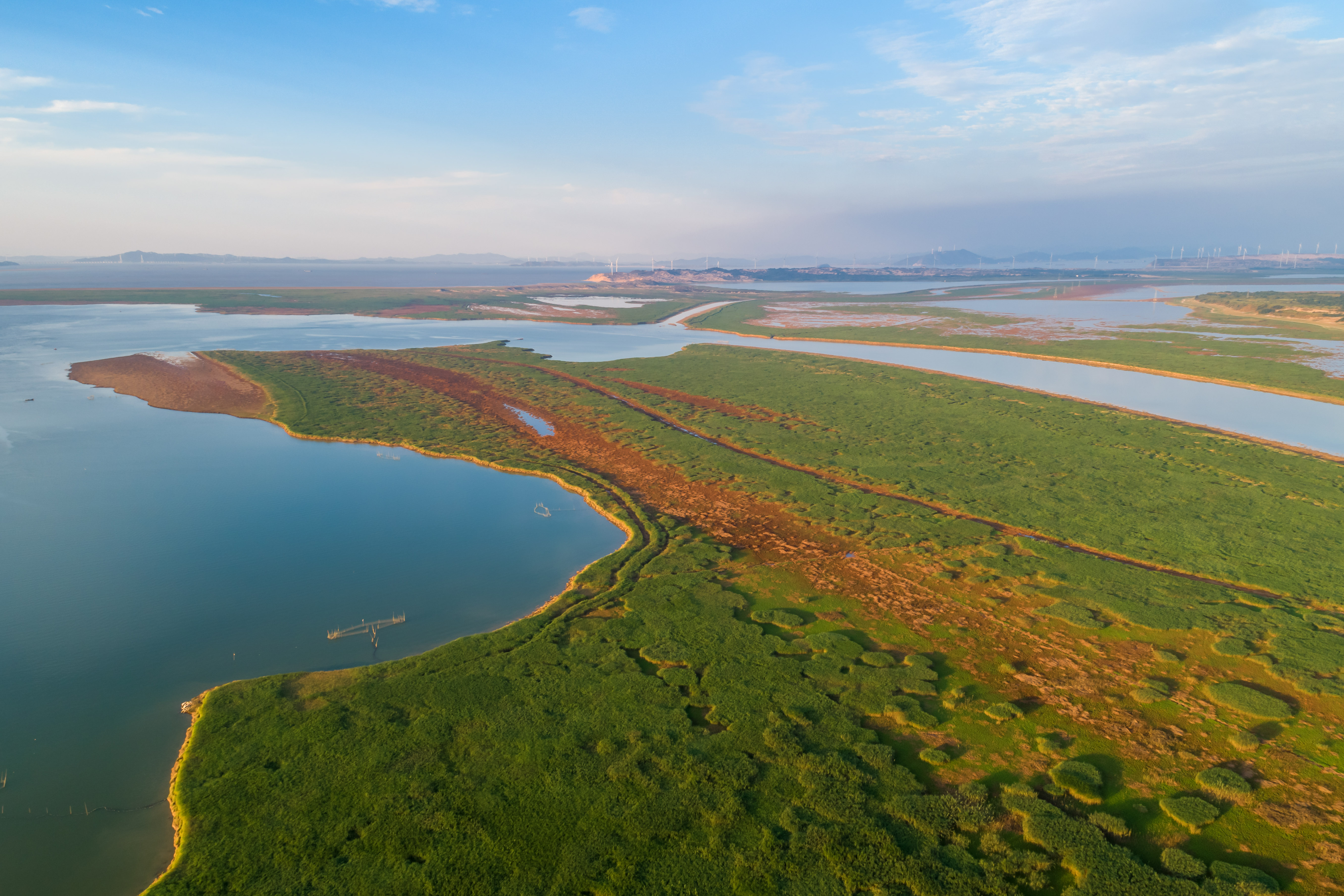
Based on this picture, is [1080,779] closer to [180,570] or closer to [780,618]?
[780,618]

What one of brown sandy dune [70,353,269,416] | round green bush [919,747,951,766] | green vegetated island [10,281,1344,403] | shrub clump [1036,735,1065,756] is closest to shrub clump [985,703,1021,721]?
shrub clump [1036,735,1065,756]

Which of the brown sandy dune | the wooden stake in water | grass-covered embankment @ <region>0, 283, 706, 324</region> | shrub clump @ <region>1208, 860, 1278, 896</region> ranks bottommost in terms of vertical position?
shrub clump @ <region>1208, 860, 1278, 896</region>

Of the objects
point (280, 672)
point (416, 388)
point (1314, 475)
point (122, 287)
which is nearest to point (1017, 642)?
point (280, 672)

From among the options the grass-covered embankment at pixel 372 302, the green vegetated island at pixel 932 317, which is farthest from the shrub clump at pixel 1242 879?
the grass-covered embankment at pixel 372 302

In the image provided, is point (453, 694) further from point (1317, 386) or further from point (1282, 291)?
point (1282, 291)

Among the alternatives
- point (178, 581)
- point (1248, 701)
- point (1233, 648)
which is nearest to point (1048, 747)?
point (1248, 701)

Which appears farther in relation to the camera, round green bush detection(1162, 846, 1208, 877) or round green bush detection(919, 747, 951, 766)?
round green bush detection(919, 747, 951, 766)

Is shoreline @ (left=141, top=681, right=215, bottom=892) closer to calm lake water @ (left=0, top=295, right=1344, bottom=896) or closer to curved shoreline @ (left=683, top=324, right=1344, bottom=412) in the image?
calm lake water @ (left=0, top=295, right=1344, bottom=896)

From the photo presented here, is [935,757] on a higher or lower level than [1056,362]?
lower
